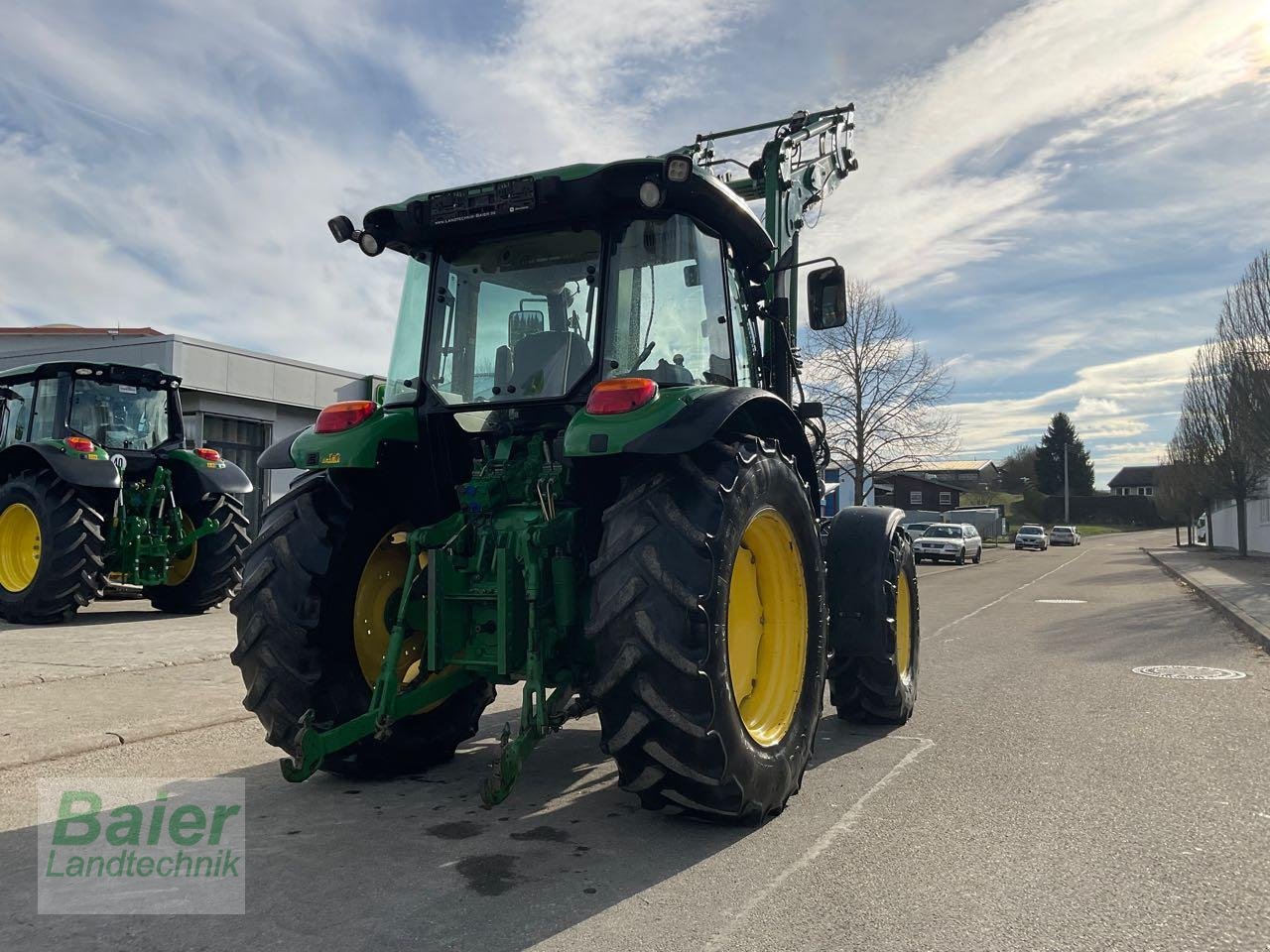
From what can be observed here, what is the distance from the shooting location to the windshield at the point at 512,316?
4691 mm

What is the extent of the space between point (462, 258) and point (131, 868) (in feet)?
10.3

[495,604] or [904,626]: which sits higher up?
[495,604]

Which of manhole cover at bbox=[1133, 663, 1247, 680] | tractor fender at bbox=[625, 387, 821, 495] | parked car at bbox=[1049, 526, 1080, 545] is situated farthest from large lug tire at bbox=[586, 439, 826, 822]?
parked car at bbox=[1049, 526, 1080, 545]

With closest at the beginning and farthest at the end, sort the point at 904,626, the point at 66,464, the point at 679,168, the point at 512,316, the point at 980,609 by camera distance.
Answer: the point at 679,168 < the point at 512,316 < the point at 904,626 < the point at 66,464 < the point at 980,609

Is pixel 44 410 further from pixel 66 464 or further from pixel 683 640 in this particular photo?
pixel 683 640

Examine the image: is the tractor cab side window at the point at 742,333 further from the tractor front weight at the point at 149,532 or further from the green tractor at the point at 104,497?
the tractor front weight at the point at 149,532

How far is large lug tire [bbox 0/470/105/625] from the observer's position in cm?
1038

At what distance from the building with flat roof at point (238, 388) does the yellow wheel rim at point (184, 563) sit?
7126 millimetres

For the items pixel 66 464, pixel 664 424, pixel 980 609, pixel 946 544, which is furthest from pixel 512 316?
pixel 946 544

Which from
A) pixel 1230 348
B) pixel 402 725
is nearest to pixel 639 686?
pixel 402 725

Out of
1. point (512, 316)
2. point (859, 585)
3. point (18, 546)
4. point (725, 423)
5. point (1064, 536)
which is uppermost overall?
point (512, 316)

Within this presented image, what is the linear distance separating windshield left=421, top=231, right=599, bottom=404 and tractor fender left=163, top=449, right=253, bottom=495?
775cm

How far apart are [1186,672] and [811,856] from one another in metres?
6.84

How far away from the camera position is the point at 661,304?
4.71 meters
